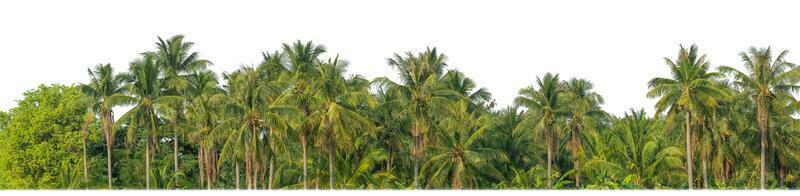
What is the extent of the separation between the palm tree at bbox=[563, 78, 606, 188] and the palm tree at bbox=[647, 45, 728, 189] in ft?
24.7

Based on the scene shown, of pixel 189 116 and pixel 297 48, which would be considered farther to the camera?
pixel 189 116

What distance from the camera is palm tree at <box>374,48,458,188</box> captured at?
47.1 m

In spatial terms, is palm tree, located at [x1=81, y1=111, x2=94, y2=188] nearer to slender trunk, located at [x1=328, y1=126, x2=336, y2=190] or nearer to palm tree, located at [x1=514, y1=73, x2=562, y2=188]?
slender trunk, located at [x1=328, y1=126, x2=336, y2=190]

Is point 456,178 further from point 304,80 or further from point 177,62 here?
point 177,62

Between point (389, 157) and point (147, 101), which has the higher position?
point (147, 101)

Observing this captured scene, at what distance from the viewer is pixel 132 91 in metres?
49.9

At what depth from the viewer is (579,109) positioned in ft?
185

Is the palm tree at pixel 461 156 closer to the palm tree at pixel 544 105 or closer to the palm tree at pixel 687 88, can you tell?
the palm tree at pixel 544 105

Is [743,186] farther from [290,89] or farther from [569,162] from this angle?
[290,89]

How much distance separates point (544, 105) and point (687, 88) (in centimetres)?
958

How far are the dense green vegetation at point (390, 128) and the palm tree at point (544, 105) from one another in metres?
0.10

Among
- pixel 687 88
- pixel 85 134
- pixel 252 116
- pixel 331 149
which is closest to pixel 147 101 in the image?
pixel 85 134

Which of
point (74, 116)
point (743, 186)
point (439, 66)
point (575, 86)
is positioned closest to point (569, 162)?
point (575, 86)

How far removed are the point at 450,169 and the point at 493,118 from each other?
7482mm
